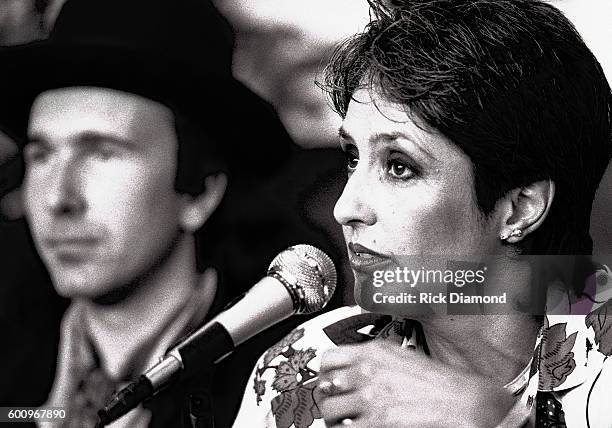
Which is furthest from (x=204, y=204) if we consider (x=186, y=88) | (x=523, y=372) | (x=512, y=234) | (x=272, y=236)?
(x=523, y=372)

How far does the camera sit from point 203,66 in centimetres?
237

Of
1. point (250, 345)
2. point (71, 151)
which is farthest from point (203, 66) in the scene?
point (250, 345)

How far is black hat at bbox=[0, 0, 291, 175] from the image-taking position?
2.37 metres

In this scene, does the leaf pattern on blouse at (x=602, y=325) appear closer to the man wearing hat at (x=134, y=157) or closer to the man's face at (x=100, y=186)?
the man wearing hat at (x=134, y=157)

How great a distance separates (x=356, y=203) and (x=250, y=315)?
0.40 m

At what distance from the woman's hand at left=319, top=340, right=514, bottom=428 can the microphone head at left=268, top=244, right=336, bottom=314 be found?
0.18m

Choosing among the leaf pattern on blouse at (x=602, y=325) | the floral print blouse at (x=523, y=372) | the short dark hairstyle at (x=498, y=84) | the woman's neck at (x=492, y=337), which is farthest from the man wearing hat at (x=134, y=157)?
the leaf pattern on blouse at (x=602, y=325)

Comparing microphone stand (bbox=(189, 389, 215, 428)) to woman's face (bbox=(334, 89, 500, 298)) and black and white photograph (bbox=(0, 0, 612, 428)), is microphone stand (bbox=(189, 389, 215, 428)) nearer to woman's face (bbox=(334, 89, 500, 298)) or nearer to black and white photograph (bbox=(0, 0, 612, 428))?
black and white photograph (bbox=(0, 0, 612, 428))

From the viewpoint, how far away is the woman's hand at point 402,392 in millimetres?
2332

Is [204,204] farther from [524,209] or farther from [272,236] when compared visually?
[524,209]

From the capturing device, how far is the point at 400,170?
226cm

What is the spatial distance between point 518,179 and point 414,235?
11.9 inches

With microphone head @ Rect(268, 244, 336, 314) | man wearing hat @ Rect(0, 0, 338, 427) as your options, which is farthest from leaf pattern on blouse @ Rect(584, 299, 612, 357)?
man wearing hat @ Rect(0, 0, 338, 427)

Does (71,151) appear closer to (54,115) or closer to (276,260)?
(54,115)
